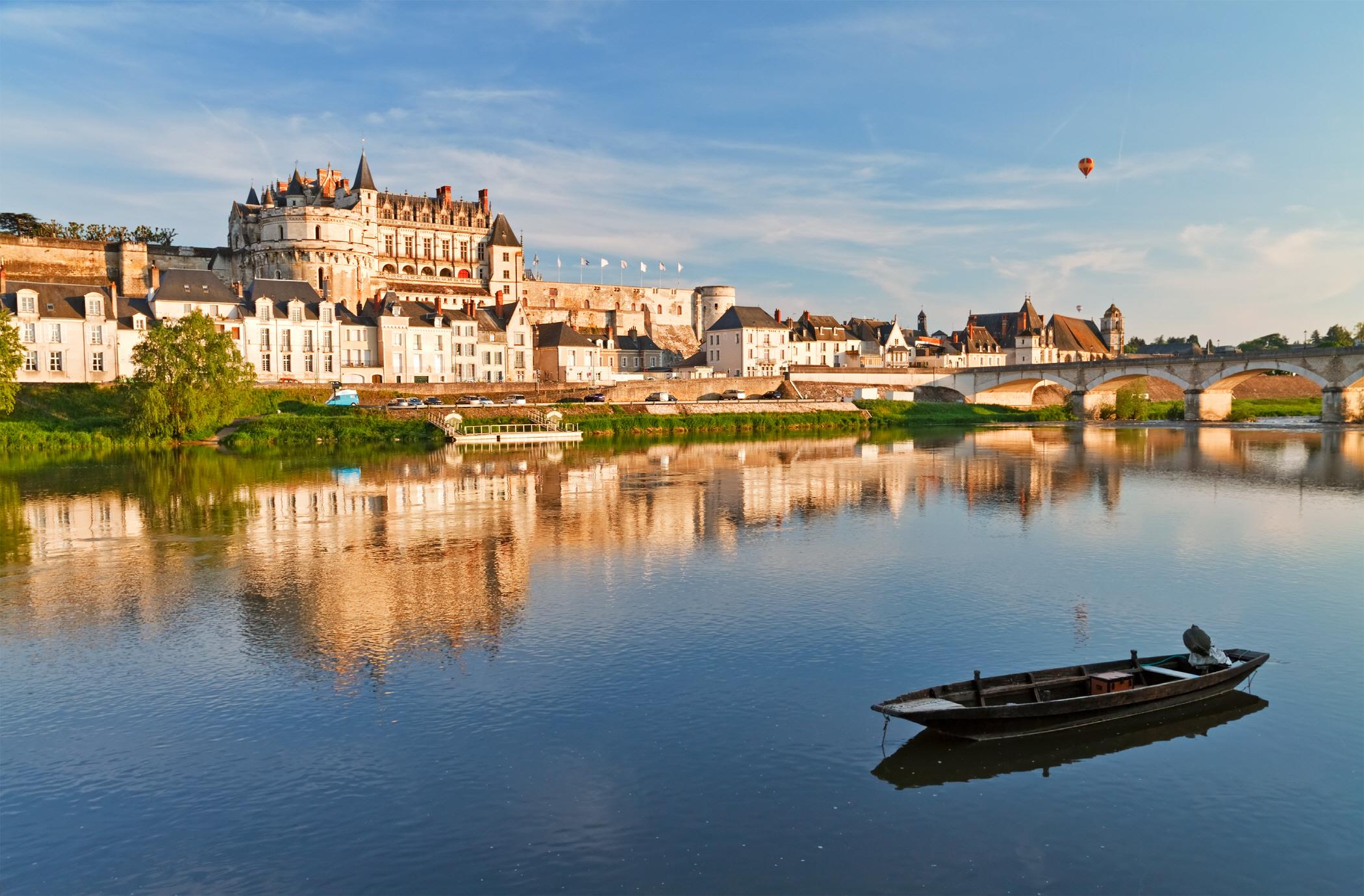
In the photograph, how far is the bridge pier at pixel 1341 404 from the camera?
60.1 metres

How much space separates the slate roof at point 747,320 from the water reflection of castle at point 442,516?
112ft

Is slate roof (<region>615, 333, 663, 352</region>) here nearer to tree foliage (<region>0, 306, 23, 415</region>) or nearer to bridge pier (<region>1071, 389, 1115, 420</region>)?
bridge pier (<region>1071, 389, 1115, 420</region>)

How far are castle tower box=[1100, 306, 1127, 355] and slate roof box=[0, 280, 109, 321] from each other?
3923 inches

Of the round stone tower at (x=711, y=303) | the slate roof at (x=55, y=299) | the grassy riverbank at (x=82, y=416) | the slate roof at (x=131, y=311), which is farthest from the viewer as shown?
the round stone tower at (x=711, y=303)

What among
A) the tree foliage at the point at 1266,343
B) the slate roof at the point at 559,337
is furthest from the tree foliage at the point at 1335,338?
the slate roof at the point at 559,337

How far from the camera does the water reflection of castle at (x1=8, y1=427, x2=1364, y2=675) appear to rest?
1645 cm

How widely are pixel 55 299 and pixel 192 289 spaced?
6.48 m

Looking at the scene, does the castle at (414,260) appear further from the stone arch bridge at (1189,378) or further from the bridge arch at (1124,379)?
the bridge arch at (1124,379)

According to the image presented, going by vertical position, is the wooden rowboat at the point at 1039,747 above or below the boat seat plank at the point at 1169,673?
below

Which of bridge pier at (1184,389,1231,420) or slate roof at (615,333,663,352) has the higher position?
slate roof at (615,333,663,352)

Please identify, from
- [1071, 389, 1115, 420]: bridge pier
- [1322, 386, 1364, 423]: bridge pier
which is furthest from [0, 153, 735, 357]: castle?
[1322, 386, 1364, 423]: bridge pier

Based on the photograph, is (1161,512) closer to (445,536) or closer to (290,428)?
(445,536)

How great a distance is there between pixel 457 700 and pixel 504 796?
105 inches

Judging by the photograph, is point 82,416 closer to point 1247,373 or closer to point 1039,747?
point 1039,747
